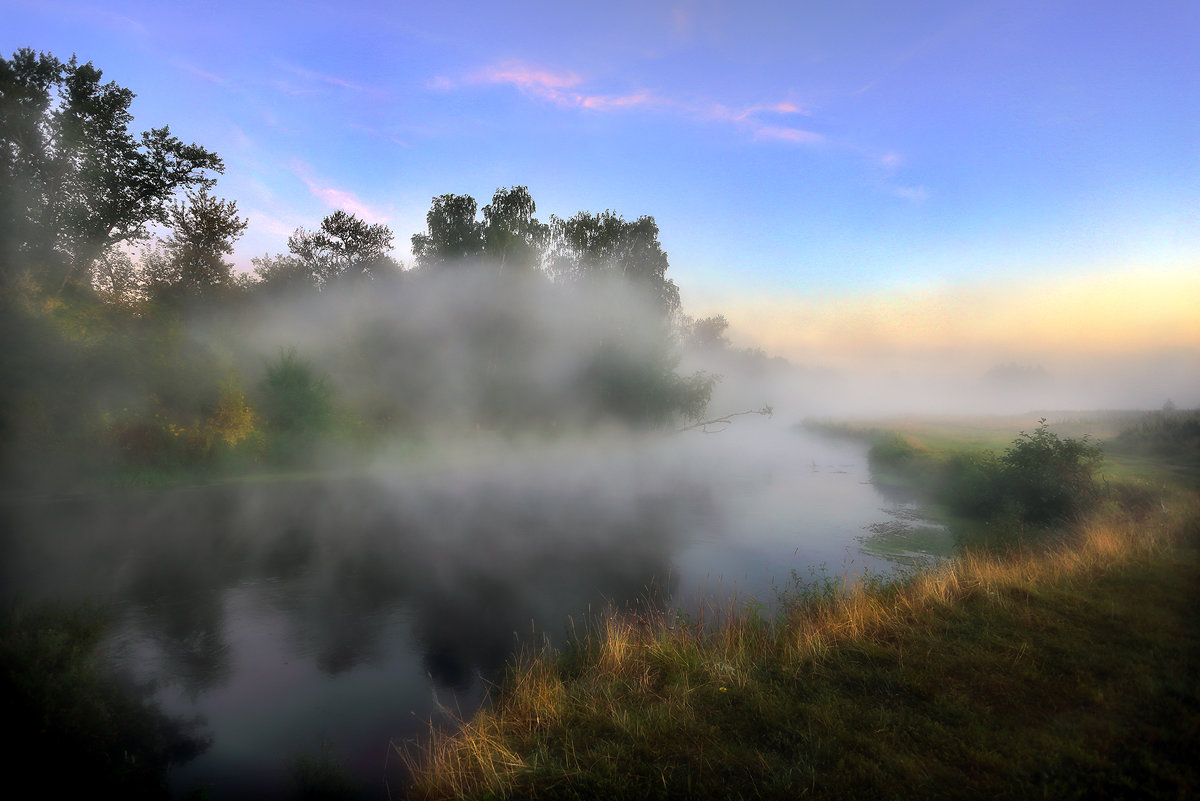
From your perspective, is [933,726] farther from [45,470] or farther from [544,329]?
[544,329]

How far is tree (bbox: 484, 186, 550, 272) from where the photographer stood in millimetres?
35500

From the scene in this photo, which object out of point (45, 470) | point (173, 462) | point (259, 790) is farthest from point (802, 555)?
Answer: point (45, 470)

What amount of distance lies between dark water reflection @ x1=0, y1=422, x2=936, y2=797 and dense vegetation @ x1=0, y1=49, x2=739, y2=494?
4.21m

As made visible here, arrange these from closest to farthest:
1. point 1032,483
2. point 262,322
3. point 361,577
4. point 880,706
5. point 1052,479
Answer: point 880,706 → point 361,577 → point 1052,479 → point 1032,483 → point 262,322

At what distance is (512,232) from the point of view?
35.8m

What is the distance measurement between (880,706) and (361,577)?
1228 centimetres

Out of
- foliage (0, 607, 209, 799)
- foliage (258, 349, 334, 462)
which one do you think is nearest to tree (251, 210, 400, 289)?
foliage (258, 349, 334, 462)

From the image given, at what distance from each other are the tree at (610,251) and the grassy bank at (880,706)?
32.3 metres

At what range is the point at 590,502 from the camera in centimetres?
2494

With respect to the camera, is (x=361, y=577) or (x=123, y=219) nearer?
(x=361, y=577)

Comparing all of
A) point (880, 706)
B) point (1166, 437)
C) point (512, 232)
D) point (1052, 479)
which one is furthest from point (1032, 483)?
point (512, 232)

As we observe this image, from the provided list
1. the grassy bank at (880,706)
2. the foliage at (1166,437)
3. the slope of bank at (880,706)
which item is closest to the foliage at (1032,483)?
the foliage at (1166,437)

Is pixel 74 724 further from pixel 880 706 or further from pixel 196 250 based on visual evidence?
pixel 196 250

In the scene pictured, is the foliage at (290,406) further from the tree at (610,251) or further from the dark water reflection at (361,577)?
the tree at (610,251)
